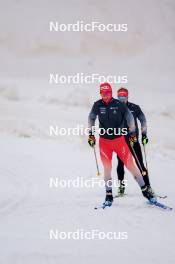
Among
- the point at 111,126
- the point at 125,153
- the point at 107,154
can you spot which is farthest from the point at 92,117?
the point at 125,153

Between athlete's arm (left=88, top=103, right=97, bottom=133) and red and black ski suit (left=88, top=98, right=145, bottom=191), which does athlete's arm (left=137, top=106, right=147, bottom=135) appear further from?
athlete's arm (left=88, top=103, right=97, bottom=133)

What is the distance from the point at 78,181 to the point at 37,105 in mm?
14431

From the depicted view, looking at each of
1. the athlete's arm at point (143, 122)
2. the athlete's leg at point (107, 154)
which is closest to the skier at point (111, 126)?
the athlete's leg at point (107, 154)

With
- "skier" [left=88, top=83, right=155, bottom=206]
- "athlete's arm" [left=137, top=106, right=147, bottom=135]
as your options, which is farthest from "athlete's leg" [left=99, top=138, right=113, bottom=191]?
"athlete's arm" [left=137, top=106, right=147, bottom=135]

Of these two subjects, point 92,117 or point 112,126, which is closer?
point 112,126

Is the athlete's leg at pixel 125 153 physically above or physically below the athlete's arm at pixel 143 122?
below

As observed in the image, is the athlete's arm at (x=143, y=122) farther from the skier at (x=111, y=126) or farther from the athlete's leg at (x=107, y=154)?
the athlete's leg at (x=107, y=154)

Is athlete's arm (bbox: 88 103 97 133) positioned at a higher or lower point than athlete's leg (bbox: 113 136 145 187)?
higher

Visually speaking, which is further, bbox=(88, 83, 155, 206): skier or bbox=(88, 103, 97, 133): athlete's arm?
bbox=(88, 103, 97, 133): athlete's arm

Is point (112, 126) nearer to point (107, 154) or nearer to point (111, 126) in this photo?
point (111, 126)

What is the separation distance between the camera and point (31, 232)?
19.7 ft

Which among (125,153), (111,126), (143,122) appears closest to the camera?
(111,126)

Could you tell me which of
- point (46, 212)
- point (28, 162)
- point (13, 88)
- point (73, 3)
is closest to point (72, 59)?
point (73, 3)

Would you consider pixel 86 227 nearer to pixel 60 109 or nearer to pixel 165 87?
pixel 60 109
